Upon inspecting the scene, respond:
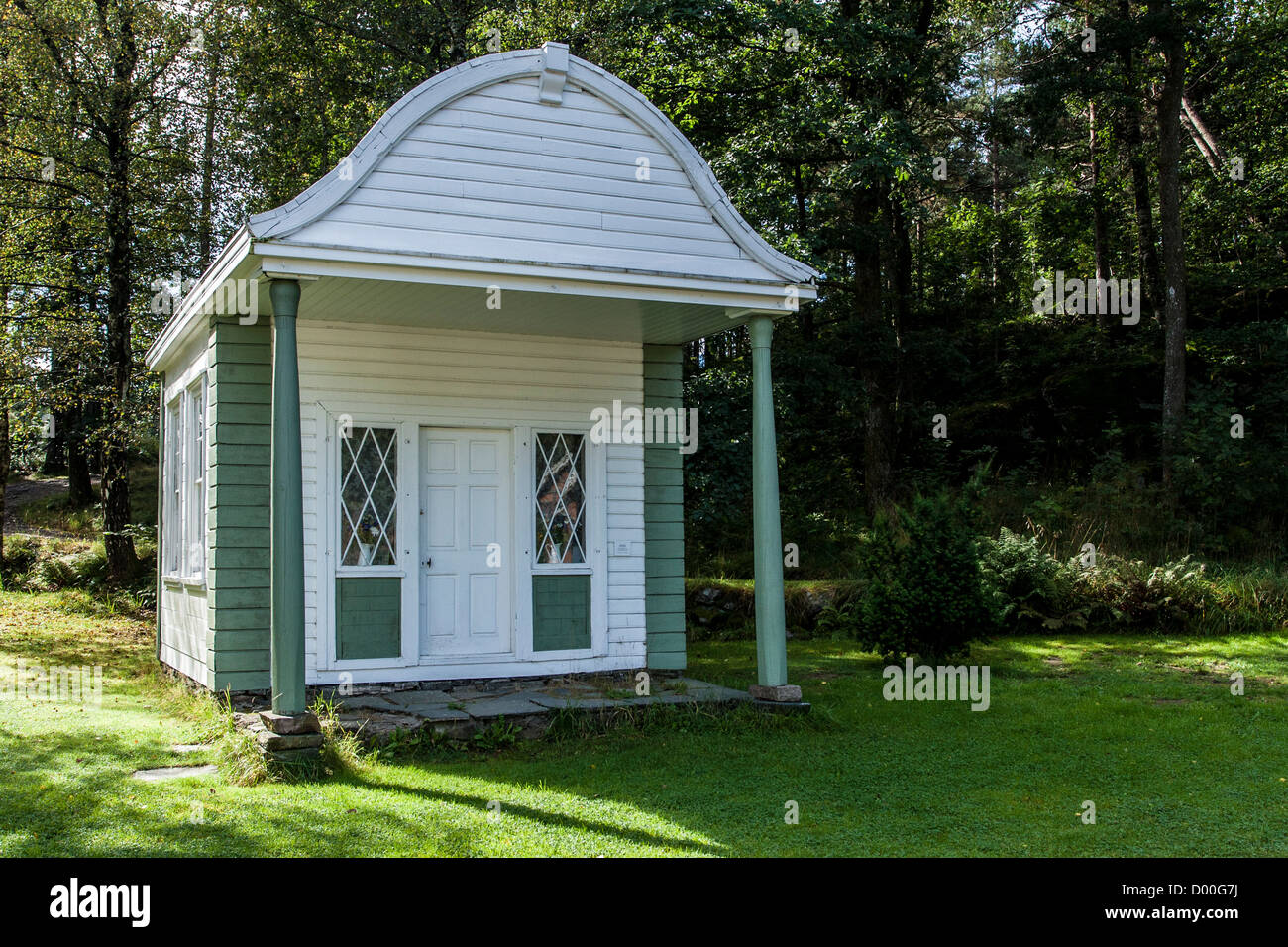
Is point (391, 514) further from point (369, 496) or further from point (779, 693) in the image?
point (779, 693)

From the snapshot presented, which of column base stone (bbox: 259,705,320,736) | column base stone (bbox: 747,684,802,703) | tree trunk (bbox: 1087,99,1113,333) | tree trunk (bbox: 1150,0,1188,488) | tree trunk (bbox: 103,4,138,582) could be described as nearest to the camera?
column base stone (bbox: 259,705,320,736)

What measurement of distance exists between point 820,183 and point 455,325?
8815mm

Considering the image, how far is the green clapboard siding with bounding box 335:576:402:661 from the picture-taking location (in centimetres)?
820

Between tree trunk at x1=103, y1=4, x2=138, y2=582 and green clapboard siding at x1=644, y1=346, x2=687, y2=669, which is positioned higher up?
tree trunk at x1=103, y1=4, x2=138, y2=582

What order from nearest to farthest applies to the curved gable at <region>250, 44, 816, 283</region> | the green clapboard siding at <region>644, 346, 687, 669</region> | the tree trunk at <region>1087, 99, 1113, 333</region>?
the curved gable at <region>250, 44, 816, 283</region> → the green clapboard siding at <region>644, 346, 687, 669</region> → the tree trunk at <region>1087, 99, 1113, 333</region>

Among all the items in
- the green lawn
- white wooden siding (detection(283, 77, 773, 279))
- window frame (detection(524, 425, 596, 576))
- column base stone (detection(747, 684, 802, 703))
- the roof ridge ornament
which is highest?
the roof ridge ornament

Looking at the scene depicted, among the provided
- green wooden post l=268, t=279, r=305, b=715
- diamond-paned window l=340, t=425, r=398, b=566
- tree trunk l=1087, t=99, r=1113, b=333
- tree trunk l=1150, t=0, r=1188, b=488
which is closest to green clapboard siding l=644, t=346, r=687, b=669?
diamond-paned window l=340, t=425, r=398, b=566

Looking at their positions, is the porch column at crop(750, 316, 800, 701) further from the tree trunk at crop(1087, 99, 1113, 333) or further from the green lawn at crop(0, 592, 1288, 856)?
the tree trunk at crop(1087, 99, 1113, 333)

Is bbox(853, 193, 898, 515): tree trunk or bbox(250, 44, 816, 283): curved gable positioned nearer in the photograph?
bbox(250, 44, 816, 283): curved gable

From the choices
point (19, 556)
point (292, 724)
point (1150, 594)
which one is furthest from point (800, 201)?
point (19, 556)

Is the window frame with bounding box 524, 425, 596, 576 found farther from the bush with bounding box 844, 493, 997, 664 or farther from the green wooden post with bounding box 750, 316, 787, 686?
the bush with bounding box 844, 493, 997, 664

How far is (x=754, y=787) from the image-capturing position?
6.02 m

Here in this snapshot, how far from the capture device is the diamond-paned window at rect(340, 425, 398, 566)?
328 inches

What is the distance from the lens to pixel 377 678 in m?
8.22
